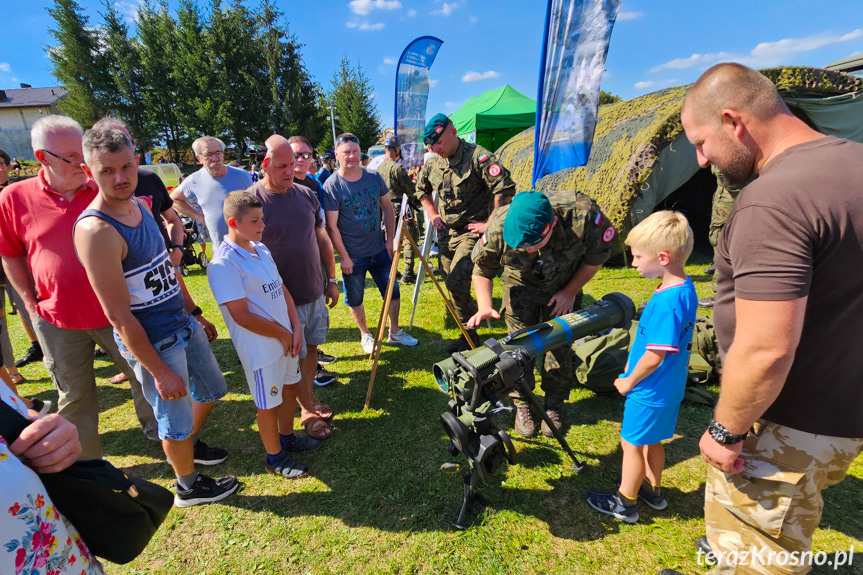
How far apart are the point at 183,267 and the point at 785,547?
930 cm

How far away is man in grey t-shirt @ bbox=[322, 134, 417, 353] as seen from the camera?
389 cm

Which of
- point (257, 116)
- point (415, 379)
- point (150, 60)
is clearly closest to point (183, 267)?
point (415, 379)

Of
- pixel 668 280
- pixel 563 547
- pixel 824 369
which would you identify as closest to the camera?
pixel 824 369

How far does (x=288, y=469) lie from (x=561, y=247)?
2444 millimetres

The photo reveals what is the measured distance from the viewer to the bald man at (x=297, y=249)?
2795mm

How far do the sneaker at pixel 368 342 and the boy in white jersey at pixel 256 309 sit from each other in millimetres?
1763

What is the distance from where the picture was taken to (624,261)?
6.65 m

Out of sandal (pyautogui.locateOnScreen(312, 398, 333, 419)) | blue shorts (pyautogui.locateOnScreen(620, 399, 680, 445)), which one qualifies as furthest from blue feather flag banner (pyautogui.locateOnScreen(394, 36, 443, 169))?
blue shorts (pyautogui.locateOnScreen(620, 399, 680, 445))

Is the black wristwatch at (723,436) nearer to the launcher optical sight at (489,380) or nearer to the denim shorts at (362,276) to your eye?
the launcher optical sight at (489,380)

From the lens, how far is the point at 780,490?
138cm

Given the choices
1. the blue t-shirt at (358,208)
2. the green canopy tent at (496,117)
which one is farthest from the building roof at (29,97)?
the blue t-shirt at (358,208)

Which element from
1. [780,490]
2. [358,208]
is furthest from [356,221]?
[780,490]

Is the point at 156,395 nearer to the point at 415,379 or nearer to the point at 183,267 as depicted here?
the point at 415,379

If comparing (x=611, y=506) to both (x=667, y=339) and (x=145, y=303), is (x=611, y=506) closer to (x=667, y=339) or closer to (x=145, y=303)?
(x=667, y=339)
